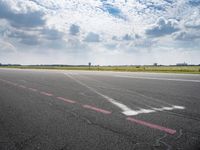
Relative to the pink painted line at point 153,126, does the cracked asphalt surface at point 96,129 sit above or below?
below

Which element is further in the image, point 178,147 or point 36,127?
point 36,127

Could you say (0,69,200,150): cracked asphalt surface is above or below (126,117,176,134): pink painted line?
below

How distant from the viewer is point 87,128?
4.31 metres

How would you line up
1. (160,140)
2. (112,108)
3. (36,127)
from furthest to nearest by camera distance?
1. (112,108)
2. (36,127)
3. (160,140)

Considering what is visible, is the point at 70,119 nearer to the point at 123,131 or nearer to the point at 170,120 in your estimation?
the point at 123,131

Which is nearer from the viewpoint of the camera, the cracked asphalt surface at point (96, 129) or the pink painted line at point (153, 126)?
the cracked asphalt surface at point (96, 129)

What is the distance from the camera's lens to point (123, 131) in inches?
160

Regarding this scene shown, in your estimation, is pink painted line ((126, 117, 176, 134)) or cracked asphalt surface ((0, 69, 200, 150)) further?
pink painted line ((126, 117, 176, 134))

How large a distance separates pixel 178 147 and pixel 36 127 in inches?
103

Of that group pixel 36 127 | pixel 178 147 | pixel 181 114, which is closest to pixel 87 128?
pixel 36 127

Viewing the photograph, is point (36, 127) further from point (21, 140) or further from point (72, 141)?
point (72, 141)

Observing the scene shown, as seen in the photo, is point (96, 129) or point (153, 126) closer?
point (96, 129)

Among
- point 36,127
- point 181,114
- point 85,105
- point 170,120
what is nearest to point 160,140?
point 170,120

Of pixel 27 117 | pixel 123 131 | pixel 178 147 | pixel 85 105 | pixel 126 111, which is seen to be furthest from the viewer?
pixel 85 105
